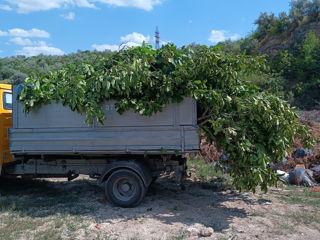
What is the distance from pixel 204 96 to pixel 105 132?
193 cm

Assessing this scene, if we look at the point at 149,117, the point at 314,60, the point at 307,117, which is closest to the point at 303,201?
the point at 149,117

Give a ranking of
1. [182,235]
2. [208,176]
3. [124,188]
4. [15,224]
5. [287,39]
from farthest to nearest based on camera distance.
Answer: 1. [287,39]
2. [208,176]
3. [124,188]
4. [15,224]
5. [182,235]

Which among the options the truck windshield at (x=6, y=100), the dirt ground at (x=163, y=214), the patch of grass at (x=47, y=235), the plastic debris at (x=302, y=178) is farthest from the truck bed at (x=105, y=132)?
the plastic debris at (x=302, y=178)

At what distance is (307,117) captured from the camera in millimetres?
14016

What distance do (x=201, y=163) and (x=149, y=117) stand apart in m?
4.42

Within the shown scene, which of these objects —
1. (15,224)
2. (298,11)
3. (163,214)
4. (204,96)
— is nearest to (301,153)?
(204,96)

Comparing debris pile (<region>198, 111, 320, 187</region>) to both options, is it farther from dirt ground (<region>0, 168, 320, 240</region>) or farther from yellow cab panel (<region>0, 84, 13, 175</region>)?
yellow cab panel (<region>0, 84, 13, 175</region>)

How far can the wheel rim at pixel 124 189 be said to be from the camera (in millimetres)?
5906

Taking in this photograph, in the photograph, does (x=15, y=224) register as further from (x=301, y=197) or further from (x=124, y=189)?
(x=301, y=197)

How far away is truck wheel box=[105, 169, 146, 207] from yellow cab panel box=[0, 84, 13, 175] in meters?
2.26

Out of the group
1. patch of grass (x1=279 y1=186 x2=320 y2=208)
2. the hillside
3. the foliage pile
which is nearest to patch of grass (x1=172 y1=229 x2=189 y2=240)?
the foliage pile

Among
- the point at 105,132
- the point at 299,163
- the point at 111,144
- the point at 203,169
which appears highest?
the point at 105,132

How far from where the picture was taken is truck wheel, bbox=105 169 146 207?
5.80m

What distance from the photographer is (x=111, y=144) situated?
5.73 metres
